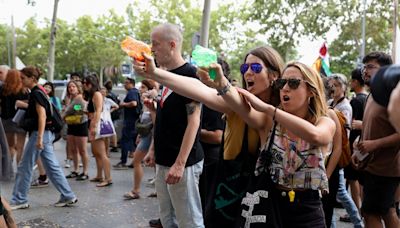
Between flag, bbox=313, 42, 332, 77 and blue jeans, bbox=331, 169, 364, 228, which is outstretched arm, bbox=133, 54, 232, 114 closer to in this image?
blue jeans, bbox=331, 169, 364, 228

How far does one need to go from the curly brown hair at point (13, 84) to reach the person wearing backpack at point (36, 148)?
4.40 feet

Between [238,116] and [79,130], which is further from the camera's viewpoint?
[79,130]

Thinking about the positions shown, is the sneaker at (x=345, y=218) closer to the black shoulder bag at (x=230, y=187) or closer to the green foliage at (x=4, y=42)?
the black shoulder bag at (x=230, y=187)

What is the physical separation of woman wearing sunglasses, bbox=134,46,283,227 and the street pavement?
10.1 feet

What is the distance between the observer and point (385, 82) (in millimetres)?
1584

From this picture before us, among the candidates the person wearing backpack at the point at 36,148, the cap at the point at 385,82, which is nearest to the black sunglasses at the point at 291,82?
the cap at the point at 385,82

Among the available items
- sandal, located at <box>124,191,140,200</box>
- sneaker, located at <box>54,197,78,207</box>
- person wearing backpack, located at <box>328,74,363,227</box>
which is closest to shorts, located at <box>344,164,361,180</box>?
person wearing backpack, located at <box>328,74,363,227</box>

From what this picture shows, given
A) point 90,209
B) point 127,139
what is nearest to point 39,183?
point 90,209

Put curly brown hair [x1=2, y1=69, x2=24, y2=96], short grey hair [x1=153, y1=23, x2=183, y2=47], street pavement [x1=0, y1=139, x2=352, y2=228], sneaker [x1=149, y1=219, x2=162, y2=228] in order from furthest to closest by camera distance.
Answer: curly brown hair [x1=2, y1=69, x2=24, y2=96] → street pavement [x1=0, y1=139, x2=352, y2=228] → sneaker [x1=149, y1=219, x2=162, y2=228] → short grey hair [x1=153, y1=23, x2=183, y2=47]

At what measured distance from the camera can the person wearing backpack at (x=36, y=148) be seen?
6242mm

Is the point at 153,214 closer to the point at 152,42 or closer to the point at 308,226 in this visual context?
the point at 152,42

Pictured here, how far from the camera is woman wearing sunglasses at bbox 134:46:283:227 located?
276cm

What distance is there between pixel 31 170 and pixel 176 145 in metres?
3.21

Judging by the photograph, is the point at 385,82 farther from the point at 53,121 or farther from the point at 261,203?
the point at 53,121
